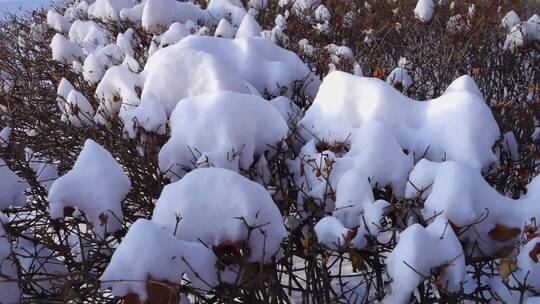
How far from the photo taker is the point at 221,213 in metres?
1.60

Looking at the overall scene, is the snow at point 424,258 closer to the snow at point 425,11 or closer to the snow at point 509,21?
the snow at point 509,21

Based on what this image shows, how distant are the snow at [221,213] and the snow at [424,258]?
1.19 feet

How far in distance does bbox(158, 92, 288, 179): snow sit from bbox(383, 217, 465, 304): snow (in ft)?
2.55

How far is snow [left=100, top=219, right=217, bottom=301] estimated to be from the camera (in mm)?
1378

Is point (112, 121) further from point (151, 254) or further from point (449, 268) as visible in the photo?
point (449, 268)

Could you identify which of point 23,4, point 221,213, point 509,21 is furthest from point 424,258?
point 23,4

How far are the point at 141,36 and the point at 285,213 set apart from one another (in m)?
3.17

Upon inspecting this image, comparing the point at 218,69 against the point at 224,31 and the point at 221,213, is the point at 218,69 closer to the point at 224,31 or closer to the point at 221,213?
the point at 221,213

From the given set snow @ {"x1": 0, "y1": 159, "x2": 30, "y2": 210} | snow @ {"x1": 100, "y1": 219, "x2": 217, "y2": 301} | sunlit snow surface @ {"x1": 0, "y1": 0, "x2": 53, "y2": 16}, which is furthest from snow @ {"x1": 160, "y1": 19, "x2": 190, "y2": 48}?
sunlit snow surface @ {"x1": 0, "y1": 0, "x2": 53, "y2": 16}

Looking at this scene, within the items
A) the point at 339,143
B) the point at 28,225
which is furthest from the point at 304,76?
the point at 28,225

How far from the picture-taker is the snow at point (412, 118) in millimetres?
2154

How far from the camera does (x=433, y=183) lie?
1823 millimetres

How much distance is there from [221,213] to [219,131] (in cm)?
61

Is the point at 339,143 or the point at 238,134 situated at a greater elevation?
the point at 339,143
